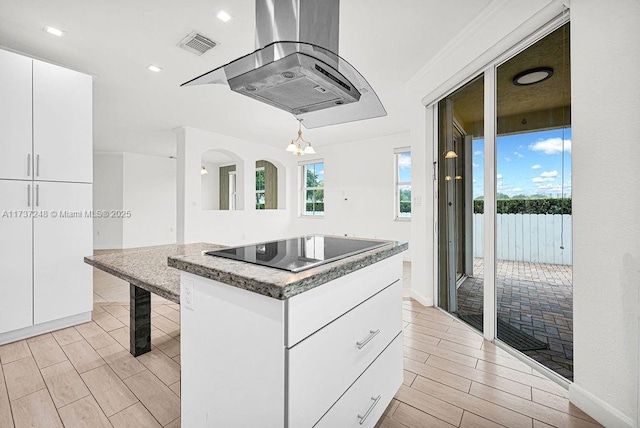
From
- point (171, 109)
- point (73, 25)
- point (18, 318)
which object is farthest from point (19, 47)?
point (18, 318)

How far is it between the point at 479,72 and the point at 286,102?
177 cm

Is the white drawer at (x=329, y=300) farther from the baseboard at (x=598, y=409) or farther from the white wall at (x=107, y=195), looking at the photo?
the white wall at (x=107, y=195)

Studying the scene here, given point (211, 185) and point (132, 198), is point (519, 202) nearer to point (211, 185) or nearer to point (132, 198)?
point (132, 198)

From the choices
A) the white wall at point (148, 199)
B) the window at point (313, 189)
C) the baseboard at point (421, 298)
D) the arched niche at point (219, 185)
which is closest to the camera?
the baseboard at point (421, 298)

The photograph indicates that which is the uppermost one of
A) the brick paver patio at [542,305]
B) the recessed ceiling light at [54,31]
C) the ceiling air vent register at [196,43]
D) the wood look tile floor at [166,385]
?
the ceiling air vent register at [196,43]

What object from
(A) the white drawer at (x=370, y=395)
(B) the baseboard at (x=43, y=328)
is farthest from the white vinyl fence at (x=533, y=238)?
(B) the baseboard at (x=43, y=328)

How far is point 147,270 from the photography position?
4.80 feet

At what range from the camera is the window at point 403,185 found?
5.99m

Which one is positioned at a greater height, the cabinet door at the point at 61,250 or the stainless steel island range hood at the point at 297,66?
the stainless steel island range hood at the point at 297,66

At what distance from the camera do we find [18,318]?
2.31 m

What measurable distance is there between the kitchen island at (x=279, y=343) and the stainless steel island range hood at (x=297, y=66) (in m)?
0.80

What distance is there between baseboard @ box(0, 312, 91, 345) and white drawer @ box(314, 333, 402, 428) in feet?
9.27

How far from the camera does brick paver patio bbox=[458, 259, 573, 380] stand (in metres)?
1.80

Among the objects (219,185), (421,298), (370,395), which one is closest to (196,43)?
(370,395)
